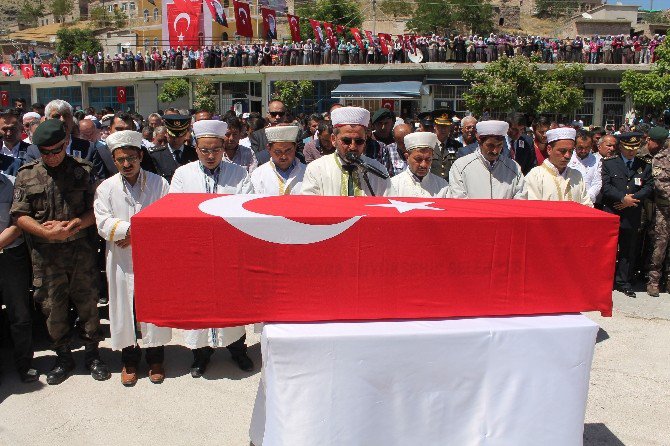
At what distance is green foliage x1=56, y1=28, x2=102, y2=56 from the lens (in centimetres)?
5694

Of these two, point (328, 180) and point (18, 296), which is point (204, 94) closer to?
point (18, 296)

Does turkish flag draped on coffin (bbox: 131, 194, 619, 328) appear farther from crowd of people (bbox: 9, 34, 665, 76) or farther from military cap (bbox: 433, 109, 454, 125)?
crowd of people (bbox: 9, 34, 665, 76)

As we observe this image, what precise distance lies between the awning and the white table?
24.0 m

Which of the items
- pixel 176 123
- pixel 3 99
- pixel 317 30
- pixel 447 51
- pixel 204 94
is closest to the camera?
pixel 176 123

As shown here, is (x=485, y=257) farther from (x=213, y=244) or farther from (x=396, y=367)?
(x=213, y=244)

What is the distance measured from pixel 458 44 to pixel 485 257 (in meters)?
26.6

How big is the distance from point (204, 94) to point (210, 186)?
28.0m

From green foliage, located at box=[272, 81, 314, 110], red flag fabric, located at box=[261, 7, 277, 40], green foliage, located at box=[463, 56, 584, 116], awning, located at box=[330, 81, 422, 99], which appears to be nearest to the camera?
green foliage, located at box=[463, 56, 584, 116]

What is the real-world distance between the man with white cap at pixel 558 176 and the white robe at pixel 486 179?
0.63 m

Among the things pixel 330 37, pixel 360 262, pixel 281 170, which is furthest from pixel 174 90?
pixel 360 262

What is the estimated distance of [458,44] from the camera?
27.6m

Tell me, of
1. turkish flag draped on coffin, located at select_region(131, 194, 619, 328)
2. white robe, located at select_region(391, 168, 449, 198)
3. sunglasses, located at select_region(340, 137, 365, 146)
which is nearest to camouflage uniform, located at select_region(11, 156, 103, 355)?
turkish flag draped on coffin, located at select_region(131, 194, 619, 328)

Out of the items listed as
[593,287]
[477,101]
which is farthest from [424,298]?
[477,101]

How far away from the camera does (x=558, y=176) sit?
17.7 ft
